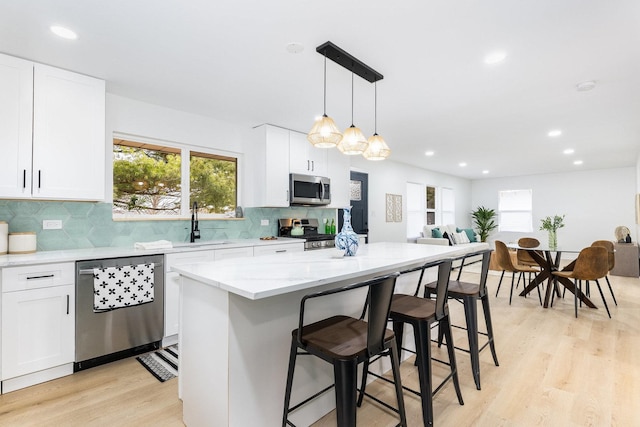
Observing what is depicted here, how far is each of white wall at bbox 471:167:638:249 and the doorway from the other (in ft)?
19.1

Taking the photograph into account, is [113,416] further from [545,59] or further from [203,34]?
[545,59]

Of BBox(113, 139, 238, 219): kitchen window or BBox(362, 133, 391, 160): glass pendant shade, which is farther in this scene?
BBox(113, 139, 238, 219): kitchen window

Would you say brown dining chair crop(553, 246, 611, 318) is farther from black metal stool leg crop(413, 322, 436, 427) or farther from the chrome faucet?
the chrome faucet

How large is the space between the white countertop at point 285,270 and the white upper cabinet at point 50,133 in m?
1.66

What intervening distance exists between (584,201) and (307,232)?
795cm

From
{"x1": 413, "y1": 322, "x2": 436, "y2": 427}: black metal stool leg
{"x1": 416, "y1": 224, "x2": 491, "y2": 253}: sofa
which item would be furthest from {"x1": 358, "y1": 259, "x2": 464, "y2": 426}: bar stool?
{"x1": 416, "y1": 224, "x2": 491, "y2": 253}: sofa

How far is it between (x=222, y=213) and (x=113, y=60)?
2119mm

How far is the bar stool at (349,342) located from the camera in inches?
53.0

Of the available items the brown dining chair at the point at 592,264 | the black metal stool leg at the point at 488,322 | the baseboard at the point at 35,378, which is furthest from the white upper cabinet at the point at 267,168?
the brown dining chair at the point at 592,264

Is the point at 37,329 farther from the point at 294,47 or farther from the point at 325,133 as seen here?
the point at 294,47

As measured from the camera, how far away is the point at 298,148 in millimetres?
4555

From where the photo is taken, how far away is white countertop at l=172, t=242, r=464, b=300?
1420 millimetres

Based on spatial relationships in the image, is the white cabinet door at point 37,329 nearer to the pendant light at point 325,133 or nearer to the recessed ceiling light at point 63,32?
the recessed ceiling light at point 63,32

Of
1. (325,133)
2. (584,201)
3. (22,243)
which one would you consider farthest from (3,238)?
(584,201)
